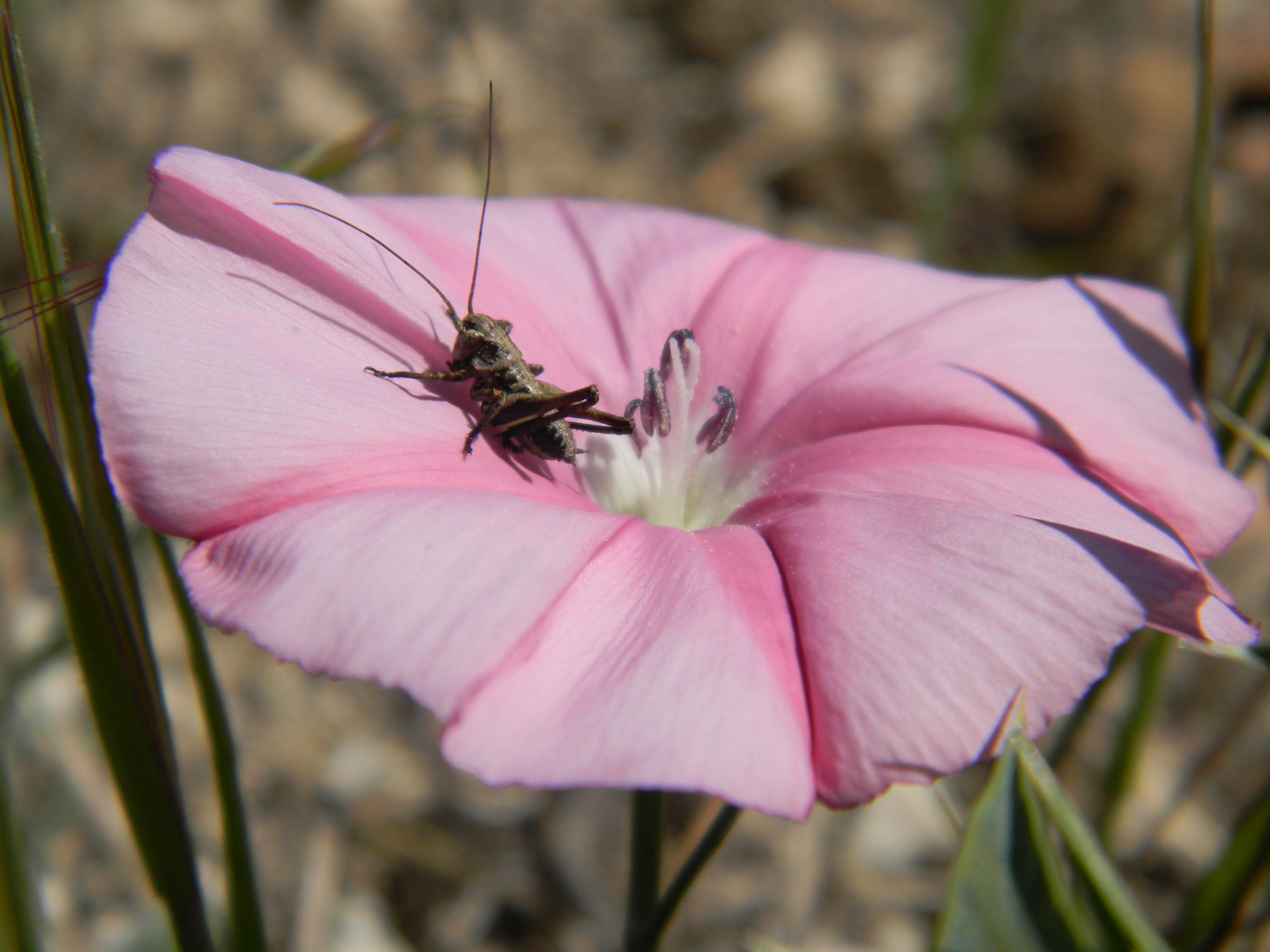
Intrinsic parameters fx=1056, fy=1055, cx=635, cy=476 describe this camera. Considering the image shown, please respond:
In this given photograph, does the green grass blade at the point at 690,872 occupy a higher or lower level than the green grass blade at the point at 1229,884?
higher

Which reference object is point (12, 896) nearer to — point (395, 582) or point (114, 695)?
point (114, 695)

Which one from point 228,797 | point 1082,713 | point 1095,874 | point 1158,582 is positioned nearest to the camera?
point 1095,874

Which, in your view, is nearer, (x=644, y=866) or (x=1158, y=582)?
(x=1158, y=582)

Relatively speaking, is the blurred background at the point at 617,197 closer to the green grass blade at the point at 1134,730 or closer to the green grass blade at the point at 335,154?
the green grass blade at the point at 335,154

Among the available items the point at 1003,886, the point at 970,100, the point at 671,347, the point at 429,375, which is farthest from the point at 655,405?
the point at 970,100

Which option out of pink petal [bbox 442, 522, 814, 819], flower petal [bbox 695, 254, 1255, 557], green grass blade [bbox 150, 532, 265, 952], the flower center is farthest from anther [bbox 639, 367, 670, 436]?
green grass blade [bbox 150, 532, 265, 952]

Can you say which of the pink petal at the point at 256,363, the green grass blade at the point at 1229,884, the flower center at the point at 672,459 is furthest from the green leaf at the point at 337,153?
the green grass blade at the point at 1229,884

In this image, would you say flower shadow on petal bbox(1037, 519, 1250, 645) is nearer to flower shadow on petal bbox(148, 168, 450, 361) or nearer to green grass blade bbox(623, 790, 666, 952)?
green grass blade bbox(623, 790, 666, 952)

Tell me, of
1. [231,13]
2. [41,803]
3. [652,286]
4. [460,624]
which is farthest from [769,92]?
[460,624]
